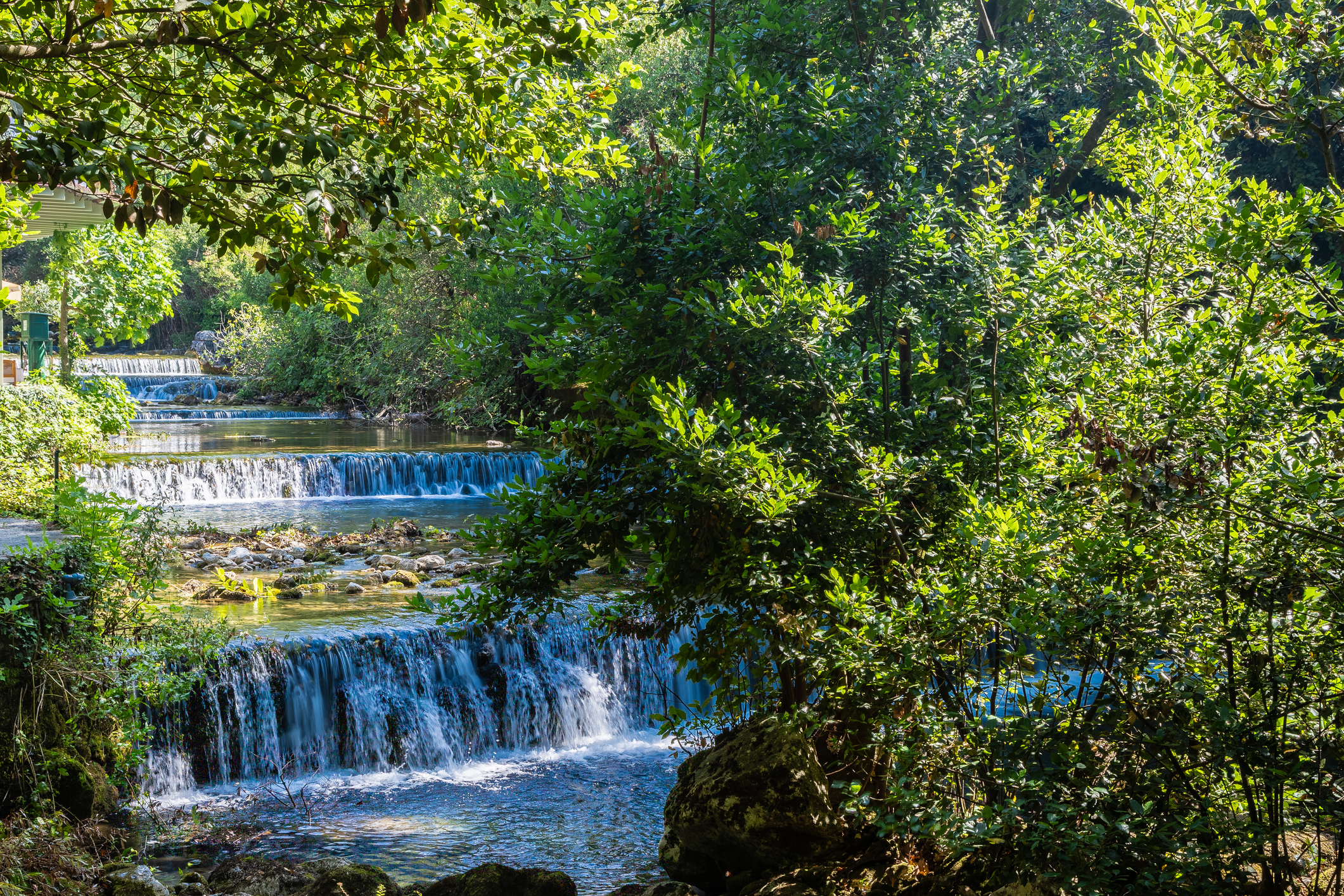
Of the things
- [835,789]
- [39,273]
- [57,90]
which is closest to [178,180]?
[57,90]

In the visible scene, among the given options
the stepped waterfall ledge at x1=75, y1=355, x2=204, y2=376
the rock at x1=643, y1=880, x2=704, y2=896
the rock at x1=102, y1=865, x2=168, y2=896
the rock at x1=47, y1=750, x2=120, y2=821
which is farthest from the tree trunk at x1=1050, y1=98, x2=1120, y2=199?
the stepped waterfall ledge at x1=75, y1=355, x2=204, y2=376

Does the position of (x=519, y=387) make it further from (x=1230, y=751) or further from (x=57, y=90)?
(x=1230, y=751)

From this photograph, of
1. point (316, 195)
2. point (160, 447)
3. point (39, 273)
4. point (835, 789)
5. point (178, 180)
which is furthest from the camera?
point (39, 273)

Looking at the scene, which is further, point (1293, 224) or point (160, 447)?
point (160, 447)

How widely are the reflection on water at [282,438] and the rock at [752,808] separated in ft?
48.2

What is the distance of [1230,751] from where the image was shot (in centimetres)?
309

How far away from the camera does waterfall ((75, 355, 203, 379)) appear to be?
3525 cm

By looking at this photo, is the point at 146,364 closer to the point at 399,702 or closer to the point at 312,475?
the point at 312,475

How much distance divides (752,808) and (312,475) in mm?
14389

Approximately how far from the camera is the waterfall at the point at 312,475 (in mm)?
15828

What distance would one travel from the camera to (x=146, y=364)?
124 ft

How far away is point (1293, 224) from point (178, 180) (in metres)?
4.31

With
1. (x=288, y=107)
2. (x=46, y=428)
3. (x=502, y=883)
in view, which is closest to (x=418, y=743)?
(x=502, y=883)

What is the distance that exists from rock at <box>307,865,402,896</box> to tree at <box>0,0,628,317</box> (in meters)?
3.02
